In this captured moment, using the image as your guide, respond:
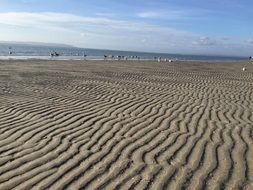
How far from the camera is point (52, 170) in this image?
18.7 feet

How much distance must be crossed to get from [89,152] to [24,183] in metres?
1.55

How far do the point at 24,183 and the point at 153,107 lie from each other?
6279 millimetres

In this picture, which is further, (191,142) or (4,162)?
(191,142)

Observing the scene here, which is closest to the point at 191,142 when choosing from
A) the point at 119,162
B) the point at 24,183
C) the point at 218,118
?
the point at 119,162

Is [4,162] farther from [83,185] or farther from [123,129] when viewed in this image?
[123,129]

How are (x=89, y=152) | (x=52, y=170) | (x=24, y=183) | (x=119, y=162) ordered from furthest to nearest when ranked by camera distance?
(x=89, y=152) → (x=119, y=162) → (x=52, y=170) → (x=24, y=183)

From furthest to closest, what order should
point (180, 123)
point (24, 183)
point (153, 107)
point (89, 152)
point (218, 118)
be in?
1. point (153, 107)
2. point (218, 118)
3. point (180, 123)
4. point (89, 152)
5. point (24, 183)

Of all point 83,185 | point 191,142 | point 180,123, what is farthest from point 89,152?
point 180,123

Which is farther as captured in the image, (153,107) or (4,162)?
(153,107)

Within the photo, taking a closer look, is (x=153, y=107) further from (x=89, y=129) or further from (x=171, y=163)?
(x=171, y=163)

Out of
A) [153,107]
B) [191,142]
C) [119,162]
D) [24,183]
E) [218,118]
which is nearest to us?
[24,183]

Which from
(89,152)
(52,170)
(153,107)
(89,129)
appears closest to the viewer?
(52,170)

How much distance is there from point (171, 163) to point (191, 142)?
1351mm

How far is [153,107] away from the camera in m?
11.1
